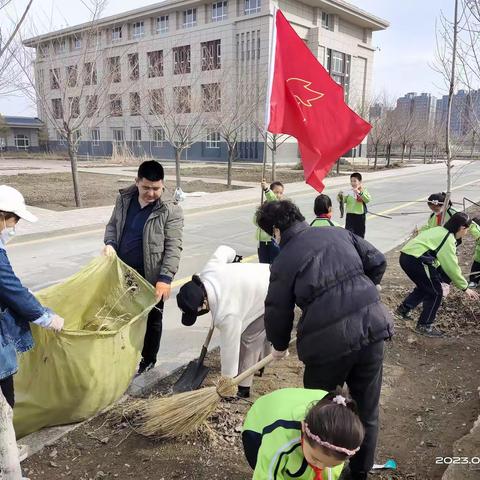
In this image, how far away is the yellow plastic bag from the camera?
8.74ft

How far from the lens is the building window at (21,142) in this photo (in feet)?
160

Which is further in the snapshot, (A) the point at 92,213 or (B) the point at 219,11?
(B) the point at 219,11

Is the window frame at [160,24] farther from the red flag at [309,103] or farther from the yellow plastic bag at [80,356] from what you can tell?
the yellow plastic bag at [80,356]

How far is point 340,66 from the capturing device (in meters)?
41.0

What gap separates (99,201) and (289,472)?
1368cm

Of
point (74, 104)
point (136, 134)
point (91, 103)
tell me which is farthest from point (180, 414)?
point (136, 134)

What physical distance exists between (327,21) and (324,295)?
42512 millimetres

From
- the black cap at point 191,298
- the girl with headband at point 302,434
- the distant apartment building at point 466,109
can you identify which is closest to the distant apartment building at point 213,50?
the distant apartment building at point 466,109

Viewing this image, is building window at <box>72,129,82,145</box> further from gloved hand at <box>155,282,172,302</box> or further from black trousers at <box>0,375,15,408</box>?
black trousers at <box>0,375,15,408</box>

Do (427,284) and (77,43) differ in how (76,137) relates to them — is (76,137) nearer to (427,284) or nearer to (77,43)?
(77,43)

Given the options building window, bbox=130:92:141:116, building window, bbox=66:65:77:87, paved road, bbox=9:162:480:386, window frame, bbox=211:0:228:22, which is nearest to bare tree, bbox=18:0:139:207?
building window, bbox=66:65:77:87

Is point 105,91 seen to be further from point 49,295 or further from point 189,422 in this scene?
point 189,422

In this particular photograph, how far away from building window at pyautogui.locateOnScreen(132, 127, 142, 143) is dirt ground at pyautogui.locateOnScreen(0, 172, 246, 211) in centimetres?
2117

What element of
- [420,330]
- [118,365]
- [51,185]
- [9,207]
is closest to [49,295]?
[118,365]
